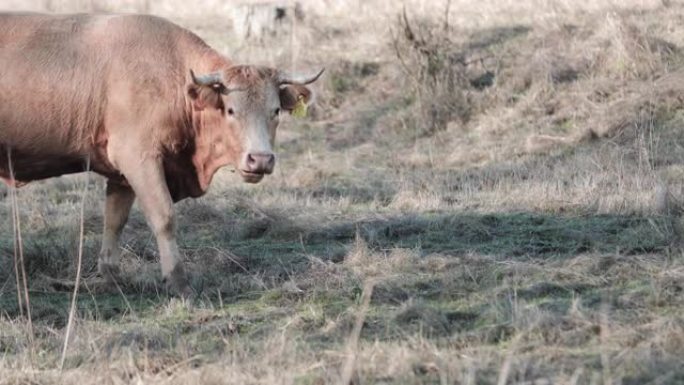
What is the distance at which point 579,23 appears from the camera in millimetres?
18859

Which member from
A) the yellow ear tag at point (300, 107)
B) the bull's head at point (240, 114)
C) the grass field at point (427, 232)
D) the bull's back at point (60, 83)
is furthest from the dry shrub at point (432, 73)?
the bull's back at point (60, 83)

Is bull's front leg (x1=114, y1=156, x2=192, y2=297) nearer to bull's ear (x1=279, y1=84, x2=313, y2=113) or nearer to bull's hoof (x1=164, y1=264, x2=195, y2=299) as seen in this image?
bull's hoof (x1=164, y1=264, x2=195, y2=299)

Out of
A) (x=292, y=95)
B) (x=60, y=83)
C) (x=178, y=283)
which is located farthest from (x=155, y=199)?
(x=292, y=95)

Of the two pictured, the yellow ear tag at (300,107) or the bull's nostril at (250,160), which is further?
the yellow ear tag at (300,107)

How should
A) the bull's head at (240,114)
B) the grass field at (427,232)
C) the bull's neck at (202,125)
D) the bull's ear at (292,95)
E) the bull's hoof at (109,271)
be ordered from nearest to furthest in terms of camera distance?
the grass field at (427,232) < the bull's head at (240,114) < the bull's hoof at (109,271) < the bull's neck at (202,125) < the bull's ear at (292,95)

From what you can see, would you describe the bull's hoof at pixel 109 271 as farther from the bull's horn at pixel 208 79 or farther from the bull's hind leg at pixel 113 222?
the bull's horn at pixel 208 79

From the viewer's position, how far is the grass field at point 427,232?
6.59m

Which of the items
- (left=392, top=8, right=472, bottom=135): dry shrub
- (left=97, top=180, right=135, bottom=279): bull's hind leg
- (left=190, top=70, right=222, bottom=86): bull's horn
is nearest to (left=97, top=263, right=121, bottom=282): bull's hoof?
(left=97, top=180, right=135, bottom=279): bull's hind leg

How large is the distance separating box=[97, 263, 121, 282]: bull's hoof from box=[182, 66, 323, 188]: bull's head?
1.13 m

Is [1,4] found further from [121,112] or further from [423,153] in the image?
[121,112]

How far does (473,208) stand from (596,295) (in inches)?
143

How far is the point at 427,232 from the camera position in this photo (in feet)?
33.9

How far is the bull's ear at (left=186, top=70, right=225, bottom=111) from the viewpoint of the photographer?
909 centimetres

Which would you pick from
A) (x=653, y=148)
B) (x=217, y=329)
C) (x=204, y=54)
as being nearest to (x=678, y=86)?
(x=653, y=148)
